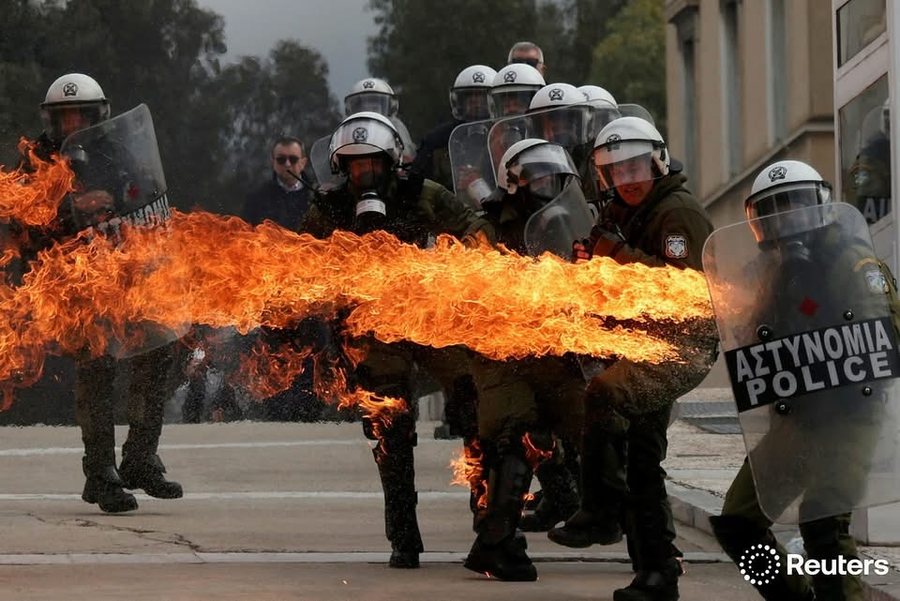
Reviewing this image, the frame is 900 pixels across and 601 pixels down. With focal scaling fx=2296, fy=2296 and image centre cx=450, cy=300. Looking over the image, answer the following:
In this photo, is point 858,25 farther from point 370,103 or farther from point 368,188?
point 370,103

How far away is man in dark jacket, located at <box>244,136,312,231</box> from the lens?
13.1 m

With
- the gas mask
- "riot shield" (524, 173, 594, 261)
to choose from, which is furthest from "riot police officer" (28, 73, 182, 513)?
"riot shield" (524, 173, 594, 261)

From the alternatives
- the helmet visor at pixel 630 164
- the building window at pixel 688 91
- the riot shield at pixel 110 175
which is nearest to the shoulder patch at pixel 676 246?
the helmet visor at pixel 630 164

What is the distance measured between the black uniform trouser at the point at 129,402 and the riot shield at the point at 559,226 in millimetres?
2619

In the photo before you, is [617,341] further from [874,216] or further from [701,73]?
[701,73]

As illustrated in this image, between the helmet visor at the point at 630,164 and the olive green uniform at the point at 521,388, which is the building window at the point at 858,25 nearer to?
the helmet visor at the point at 630,164

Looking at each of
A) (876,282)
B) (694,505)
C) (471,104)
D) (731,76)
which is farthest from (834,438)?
(731,76)

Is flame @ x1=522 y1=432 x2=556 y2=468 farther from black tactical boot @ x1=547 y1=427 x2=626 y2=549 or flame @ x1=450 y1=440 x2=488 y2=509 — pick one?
flame @ x1=450 y1=440 x2=488 y2=509

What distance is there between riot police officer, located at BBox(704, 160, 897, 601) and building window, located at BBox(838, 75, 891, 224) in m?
2.10

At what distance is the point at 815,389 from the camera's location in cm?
694

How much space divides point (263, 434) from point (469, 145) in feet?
17.5

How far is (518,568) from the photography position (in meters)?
8.51

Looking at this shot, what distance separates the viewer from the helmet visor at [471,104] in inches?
477

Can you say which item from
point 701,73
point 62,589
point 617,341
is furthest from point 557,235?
point 701,73
